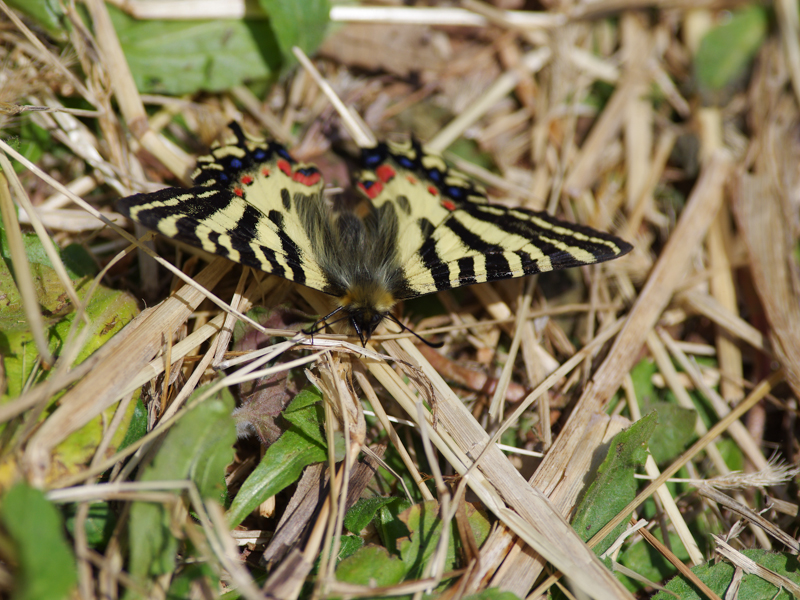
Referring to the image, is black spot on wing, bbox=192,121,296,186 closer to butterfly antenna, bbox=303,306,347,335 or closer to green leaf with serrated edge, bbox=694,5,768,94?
butterfly antenna, bbox=303,306,347,335

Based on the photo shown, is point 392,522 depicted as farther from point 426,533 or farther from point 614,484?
point 614,484

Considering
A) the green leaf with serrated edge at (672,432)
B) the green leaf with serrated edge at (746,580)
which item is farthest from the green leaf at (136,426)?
the green leaf with serrated edge at (672,432)

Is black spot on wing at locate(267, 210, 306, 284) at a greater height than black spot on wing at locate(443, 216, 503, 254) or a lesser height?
greater

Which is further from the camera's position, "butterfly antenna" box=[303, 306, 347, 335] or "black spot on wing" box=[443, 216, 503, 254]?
"black spot on wing" box=[443, 216, 503, 254]

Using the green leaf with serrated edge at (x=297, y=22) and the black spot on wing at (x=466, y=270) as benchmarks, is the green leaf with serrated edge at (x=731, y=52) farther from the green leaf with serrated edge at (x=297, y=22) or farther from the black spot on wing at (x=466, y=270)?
the green leaf with serrated edge at (x=297, y=22)

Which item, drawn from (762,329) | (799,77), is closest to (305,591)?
(762,329)

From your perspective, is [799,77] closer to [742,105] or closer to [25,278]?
[742,105]

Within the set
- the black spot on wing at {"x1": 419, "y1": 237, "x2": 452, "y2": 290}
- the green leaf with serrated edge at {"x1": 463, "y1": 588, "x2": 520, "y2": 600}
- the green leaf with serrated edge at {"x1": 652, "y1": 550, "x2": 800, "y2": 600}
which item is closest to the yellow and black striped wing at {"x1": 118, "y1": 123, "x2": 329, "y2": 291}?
the black spot on wing at {"x1": 419, "y1": 237, "x2": 452, "y2": 290}
